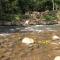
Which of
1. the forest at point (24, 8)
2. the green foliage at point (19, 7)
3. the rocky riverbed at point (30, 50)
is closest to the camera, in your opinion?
the rocky riverbed at point (30, 50)

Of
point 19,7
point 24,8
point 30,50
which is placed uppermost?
point 19,7

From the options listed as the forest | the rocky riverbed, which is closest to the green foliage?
the forest

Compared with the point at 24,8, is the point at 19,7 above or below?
above

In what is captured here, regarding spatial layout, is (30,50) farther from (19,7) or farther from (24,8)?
(24,8)

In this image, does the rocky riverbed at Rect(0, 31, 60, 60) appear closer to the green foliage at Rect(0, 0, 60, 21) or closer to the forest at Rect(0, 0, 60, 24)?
the forest at Rect(0, 0, 60, 24)

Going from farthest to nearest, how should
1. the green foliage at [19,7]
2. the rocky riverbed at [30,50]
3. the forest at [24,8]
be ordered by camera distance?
the green foliage at [19,7] → the forest at [24,8] → the rocky riverbed at [30,50]

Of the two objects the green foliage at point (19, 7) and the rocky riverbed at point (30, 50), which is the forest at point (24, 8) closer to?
the green foliage at point (19, 7)

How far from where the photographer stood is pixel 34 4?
2492 cm

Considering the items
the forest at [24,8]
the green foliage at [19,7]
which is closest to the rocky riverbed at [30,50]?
the forest at [24,8]

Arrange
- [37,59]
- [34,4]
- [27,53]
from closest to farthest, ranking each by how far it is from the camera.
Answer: [37,59], [27,53], [34,4]

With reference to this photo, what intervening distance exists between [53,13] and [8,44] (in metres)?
14.1

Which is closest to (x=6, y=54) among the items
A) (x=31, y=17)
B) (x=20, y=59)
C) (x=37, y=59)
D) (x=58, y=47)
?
(x=20, y=59)

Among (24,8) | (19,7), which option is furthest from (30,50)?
(24,8)

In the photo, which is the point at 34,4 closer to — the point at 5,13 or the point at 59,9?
the point at 59,9
